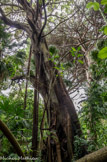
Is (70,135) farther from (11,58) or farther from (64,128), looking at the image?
(11,58)

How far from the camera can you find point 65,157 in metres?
1.47

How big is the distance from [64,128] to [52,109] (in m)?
0.32

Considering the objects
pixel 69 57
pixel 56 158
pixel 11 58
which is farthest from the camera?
pixel 69 57

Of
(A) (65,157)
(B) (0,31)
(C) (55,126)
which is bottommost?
(A) (65,157)

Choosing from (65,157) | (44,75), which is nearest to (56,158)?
(65,157)

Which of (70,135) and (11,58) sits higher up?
(11,58)

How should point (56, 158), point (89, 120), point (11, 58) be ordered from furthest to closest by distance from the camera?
1. point (11, 58)
2. point (89, 120)
3. point (56, 158)

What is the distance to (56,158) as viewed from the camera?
4.81ft

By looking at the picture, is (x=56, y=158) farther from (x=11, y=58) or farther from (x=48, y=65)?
(x=11, y=58)

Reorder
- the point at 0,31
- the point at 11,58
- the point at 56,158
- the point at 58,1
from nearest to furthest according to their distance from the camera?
1. the point at 56,158
2. the point at 11,58
3. the point at 0,31
4. the point at 58,1

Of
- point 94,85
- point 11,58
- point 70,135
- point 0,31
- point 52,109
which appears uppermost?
point 0,31

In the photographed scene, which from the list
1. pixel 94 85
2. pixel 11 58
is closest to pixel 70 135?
pixel 94 85

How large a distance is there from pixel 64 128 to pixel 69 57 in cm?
328

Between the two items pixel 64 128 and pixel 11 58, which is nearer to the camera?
pixel 64 128
